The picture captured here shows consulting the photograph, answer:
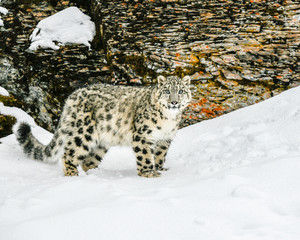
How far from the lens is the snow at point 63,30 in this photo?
9.85 metres

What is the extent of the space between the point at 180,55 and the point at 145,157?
3.74 metres

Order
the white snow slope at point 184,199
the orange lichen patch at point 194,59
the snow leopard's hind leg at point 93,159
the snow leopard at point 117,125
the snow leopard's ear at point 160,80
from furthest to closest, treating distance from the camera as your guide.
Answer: the orange lichen patch at point 194,59
the snow leopard's hind leg at point 93,159
the snow leopard's ear at point 160,80
the snow leopard at point 117,125
the white snow slope at point 184,199

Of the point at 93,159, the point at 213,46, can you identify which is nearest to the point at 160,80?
the point at 93,159

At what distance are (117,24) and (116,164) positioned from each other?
13.9ft

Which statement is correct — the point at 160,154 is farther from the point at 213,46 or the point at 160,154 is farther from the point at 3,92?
the point at 3,92

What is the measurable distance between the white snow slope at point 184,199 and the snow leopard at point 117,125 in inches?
13.7

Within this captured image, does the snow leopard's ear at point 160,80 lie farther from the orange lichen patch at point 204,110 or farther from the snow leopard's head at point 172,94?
the orange lichen patch at point 204,110

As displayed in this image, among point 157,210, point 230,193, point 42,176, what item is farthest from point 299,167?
point 42,176

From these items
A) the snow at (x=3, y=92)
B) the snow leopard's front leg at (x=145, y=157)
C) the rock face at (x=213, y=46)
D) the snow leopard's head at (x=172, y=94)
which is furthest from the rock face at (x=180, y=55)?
the snow leopard's front leg at (x=145, y=157)

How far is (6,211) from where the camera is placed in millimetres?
3676

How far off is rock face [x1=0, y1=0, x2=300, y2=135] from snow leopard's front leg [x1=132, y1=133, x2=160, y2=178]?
2.80 meters

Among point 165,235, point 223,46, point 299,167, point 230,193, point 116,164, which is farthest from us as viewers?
point 223,46

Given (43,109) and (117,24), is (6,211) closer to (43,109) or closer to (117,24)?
(43,109)

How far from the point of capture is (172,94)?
565 cm
